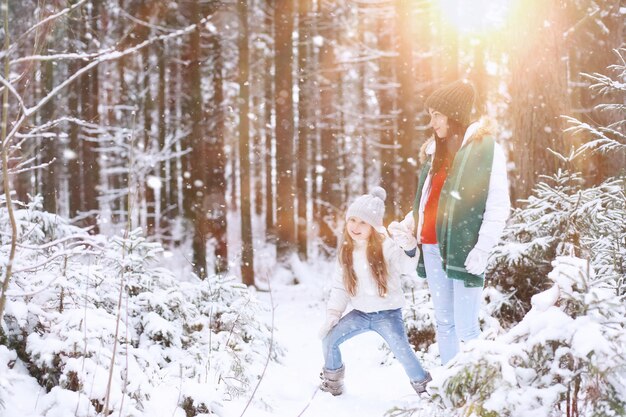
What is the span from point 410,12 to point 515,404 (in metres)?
11.8

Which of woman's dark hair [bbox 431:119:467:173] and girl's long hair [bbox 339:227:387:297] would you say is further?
girl's long hair [bbox 339:227:387:297]

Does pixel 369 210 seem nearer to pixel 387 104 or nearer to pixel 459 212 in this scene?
pixel 459 212

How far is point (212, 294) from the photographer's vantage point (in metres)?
5.20

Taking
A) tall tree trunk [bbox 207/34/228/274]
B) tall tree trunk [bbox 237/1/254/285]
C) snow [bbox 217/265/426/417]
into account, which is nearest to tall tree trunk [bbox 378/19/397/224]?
tall tree trunk [bbox 237/1/254/285]

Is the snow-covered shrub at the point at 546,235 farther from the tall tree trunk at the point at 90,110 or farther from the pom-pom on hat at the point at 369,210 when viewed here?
the tall tree trunk at the point at 90,110

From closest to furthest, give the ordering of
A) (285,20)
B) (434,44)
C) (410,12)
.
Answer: (410,12) → (285,20) → (434,44)

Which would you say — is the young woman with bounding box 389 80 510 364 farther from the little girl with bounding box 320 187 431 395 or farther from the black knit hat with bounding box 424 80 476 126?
the little girl with bounding box 320 187 431 395

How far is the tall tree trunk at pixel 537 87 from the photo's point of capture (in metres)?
6.76

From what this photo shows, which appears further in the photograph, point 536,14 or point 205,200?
point 205,200

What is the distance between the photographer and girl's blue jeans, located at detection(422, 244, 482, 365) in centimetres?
373

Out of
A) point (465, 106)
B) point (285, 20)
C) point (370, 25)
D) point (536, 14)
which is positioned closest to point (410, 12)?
point (285, 20)

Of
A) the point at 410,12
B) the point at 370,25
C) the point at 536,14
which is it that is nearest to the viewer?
the point at 536,14

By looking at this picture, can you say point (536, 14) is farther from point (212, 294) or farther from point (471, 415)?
point (471, 415)

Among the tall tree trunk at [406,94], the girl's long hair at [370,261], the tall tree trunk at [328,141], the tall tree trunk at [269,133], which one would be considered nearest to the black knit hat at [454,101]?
the girl's long hair at [370,261]
